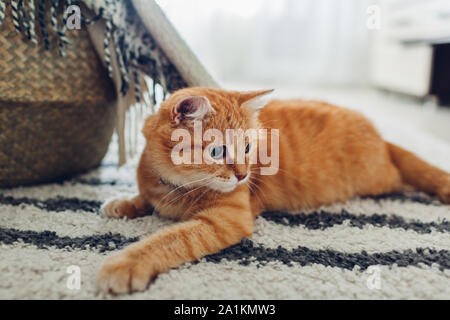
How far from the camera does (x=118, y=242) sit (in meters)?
0.86

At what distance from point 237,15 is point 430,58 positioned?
2008mm

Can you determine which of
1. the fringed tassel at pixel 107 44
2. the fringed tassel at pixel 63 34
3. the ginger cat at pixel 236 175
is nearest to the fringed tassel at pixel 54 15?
the fringed tassel at pixel 63 34

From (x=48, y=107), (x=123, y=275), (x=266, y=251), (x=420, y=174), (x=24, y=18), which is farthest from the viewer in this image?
(x=420, y=174)

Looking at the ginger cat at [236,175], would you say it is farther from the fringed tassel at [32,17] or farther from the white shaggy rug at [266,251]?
the fringed tassel at [32,17]

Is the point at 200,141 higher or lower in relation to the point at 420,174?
higher

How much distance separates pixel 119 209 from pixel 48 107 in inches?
13.9

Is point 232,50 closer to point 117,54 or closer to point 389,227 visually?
point 117,54

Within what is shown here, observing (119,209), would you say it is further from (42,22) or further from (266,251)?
(42,22)

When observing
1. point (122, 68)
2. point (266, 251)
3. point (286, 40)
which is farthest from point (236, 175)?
point (286, 40)

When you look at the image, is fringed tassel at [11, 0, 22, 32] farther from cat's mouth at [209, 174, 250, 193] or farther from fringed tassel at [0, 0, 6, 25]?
cat's mouth at [209, 174, 250, 193]

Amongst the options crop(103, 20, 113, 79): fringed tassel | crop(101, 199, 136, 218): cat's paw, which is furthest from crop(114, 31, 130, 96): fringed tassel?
crop(101, 199, 136, 218): cat's paw

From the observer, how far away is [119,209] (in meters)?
1.00

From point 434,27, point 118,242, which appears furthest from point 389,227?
point 434,27

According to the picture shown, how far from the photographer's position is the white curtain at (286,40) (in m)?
3.92
